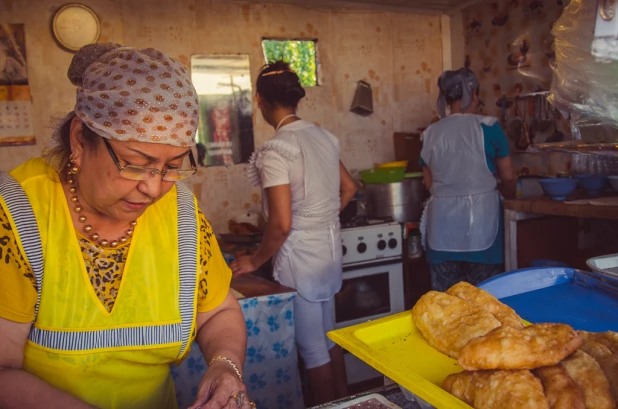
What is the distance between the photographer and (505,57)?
16.2 feet

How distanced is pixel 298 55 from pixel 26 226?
3.83 metres

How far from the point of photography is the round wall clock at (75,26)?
397 cm

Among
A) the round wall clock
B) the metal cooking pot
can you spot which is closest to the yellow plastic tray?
the metal cooking pot

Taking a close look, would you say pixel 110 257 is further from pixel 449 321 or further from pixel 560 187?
pixel 560 187

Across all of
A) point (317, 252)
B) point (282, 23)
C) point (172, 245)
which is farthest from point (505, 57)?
point (172, 245)

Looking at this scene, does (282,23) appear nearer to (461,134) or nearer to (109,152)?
(461,134)

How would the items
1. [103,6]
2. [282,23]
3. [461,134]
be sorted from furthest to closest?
[282,23] < [103,6] < [461,134]

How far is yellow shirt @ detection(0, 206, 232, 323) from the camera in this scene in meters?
1.29

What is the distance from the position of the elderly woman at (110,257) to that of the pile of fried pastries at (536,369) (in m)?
0.58

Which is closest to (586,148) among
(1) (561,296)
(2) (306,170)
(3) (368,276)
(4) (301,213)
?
(1) (561,296)

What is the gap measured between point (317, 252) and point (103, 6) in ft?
8.60

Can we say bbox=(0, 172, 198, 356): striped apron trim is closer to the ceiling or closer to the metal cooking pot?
the metal cooking pot

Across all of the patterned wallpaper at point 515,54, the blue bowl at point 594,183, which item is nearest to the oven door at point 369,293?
the blue bowl at point 594,183

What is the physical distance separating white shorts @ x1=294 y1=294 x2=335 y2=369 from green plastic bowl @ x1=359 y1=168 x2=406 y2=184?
73.8 inches
